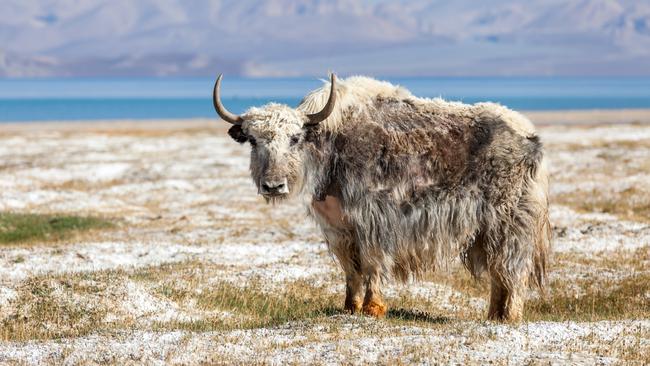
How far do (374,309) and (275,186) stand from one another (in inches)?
88.7

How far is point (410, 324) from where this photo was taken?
452 inches

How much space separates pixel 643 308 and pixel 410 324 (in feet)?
14.2

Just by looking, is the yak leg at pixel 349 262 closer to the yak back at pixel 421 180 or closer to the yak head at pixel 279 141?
the yak back at pixel 421 180

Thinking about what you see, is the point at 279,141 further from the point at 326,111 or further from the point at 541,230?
the point at 541,230

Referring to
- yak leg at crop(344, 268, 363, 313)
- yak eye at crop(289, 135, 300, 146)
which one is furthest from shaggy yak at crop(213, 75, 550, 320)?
yak leg at crop(344, 268, 363, 313)

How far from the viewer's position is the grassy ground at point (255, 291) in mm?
9883

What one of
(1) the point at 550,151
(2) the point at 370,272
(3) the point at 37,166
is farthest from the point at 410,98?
(1) the point at 550,151

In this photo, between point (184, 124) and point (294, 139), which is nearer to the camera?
point (294, 139)

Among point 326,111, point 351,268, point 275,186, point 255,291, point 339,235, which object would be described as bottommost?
point 255,291

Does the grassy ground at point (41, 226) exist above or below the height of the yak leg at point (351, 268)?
below

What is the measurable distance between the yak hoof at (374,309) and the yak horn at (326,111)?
2.48 meters

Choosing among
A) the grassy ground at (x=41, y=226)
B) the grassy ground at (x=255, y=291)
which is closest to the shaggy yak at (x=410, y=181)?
the grassy ground at (x=255, y=291)

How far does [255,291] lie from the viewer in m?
14.5

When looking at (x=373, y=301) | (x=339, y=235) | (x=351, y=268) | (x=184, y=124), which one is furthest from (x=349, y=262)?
(x=184, y=124)
